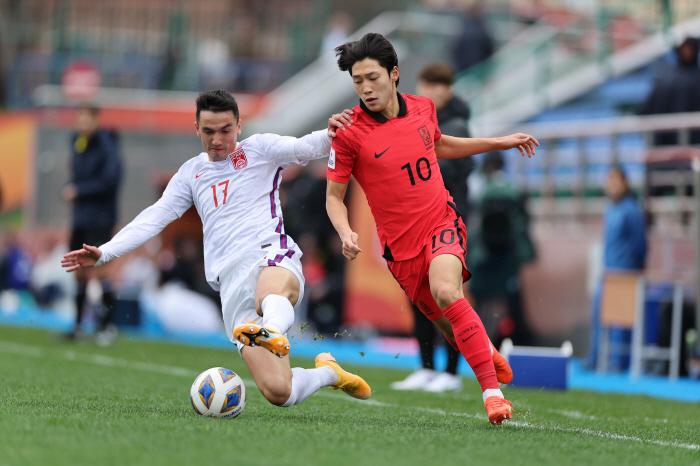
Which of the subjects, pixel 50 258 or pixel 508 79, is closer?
pixel 508 79

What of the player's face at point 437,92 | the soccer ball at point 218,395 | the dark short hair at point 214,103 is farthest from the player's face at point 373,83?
the player's face at point 437,92

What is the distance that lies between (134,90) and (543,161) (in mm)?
14632

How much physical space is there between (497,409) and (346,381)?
1107 millimetres

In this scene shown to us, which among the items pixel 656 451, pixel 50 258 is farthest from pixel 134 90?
pixel 656 451

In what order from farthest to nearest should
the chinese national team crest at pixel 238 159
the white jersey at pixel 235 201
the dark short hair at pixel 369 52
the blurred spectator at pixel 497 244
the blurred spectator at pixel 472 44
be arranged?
the blurred spectator at pixel 472 44 < the blurred spectator at pixel 497 244 < the chinese national team crest at pixel 238 159 < the white jersey at pixel 235 201 < the dark short hair at pixel 369 52

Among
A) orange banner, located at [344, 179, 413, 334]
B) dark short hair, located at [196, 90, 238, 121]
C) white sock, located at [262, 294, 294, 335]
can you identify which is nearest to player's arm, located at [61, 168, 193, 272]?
dark short hair, located at [196, 90, 238, 121]

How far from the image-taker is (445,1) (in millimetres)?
21484

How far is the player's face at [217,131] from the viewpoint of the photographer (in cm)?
531

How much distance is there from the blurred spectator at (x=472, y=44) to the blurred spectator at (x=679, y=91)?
6.28 metres

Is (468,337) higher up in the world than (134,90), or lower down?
lower down

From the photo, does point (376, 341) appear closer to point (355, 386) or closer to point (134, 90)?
point (355, 386)

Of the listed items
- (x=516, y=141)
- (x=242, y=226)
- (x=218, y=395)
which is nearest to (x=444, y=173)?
(x=516, y=141)

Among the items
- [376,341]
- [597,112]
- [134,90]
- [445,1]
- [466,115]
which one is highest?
[445,1]

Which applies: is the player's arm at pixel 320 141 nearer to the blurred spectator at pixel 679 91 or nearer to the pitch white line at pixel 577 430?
the pitch white line at pixel 577 430
